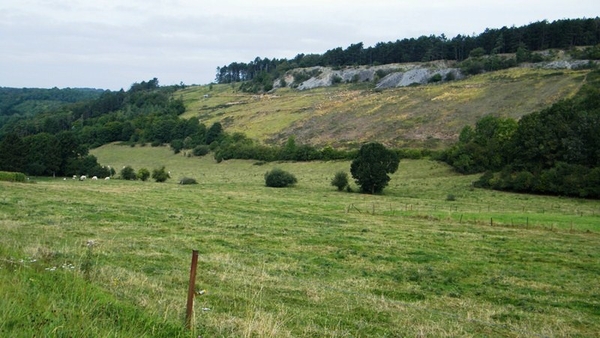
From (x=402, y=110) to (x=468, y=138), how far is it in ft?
105

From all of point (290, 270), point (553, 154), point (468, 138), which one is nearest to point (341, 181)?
point (553, 154)

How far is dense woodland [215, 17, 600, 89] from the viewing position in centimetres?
14300

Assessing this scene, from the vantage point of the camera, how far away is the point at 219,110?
148750 millimetres

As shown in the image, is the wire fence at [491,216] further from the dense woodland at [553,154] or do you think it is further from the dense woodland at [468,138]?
the dense woodland at [468,138]

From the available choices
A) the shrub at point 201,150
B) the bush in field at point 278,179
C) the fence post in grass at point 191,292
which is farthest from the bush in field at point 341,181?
the fence post in grass at point 191,292

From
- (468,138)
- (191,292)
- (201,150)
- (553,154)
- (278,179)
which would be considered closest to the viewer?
(191,292)

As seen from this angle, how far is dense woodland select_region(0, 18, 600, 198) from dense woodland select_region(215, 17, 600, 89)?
31 centimetres

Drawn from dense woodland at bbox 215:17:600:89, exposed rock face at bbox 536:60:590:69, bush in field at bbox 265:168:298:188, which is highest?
dense woodland at bbox 215:17:600:89

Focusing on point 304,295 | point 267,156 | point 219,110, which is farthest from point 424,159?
point 219,110

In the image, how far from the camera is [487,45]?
16150cm

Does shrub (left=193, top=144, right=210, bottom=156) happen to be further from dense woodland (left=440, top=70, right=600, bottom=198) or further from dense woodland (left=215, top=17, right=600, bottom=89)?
dense woodland (left=215, top=17, right=600, bottom=89)

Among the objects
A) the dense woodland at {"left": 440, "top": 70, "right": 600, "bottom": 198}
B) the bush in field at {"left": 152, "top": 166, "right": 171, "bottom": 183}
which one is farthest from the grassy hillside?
the bush in field at {"left": 152, "top": 166, "right": 171, "bottom": 183}

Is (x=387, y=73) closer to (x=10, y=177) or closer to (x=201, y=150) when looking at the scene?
(x=201, y=150)

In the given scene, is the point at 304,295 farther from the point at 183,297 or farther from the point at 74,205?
the point at 74,205
